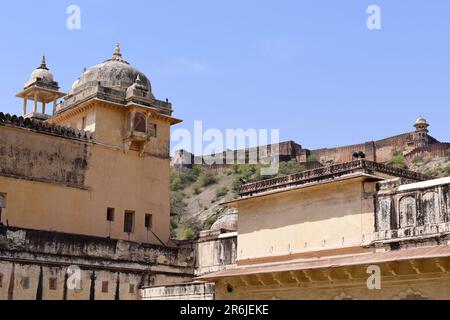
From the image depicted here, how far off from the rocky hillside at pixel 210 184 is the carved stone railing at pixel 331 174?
33842 millimetres

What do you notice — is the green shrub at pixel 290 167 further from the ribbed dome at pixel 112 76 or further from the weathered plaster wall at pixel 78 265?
the weathered plaster wall at pixel 78 265

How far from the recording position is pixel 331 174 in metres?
22.3

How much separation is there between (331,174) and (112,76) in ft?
41.4

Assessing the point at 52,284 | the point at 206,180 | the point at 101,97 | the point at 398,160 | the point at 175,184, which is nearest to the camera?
the point at 52,284

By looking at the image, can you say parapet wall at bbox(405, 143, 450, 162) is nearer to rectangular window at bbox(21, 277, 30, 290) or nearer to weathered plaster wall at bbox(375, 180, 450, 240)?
weathered plaster wall at bbox(375, 180, 450, 240)

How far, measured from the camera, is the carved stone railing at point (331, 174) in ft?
71.1

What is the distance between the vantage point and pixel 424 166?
68.3m

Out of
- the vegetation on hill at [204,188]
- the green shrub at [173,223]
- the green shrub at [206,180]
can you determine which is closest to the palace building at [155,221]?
the green shrub at [173,223]

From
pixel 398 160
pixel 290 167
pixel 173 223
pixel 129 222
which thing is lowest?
pixel 129 222

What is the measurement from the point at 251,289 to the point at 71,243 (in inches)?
279

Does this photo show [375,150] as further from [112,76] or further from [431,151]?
[112,76]

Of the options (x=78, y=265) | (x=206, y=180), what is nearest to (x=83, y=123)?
(x=78, y=265)

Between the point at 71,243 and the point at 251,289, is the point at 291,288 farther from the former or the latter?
the point at 71,243

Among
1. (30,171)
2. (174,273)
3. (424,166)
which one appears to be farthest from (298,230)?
(424,166)
